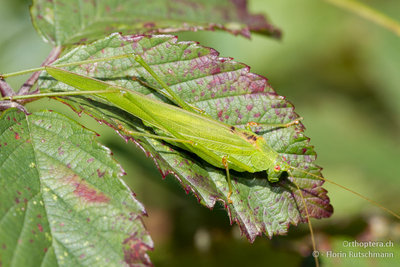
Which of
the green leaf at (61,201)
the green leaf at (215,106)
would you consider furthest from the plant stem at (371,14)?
the green leaf at (61,201)

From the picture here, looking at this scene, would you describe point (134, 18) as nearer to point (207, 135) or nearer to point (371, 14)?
point (207, 135)

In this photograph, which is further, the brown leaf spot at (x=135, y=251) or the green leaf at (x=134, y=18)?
the green leaf at (x=134, y=18)

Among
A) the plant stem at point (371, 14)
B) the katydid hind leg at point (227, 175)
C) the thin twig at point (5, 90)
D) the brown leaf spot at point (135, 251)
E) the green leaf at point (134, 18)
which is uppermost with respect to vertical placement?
the plant stem at point (371, 14)

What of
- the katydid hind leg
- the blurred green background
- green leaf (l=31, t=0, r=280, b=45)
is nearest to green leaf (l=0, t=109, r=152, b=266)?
the katydid hind leg

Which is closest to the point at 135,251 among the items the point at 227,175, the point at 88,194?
the point at 88,194

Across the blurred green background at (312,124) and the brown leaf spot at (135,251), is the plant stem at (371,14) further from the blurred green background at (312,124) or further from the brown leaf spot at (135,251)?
the brown leaf spot at (135,251)

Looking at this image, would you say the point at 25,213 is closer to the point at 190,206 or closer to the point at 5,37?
the point at 190,206

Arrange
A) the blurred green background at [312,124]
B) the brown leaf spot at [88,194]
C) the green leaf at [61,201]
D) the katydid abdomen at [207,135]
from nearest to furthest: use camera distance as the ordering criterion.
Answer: the green leaf at [61,201] < the brown leaf spot at [88,194] < the katydid abdomen at [207,135] < the blurred green background at [312,124]
